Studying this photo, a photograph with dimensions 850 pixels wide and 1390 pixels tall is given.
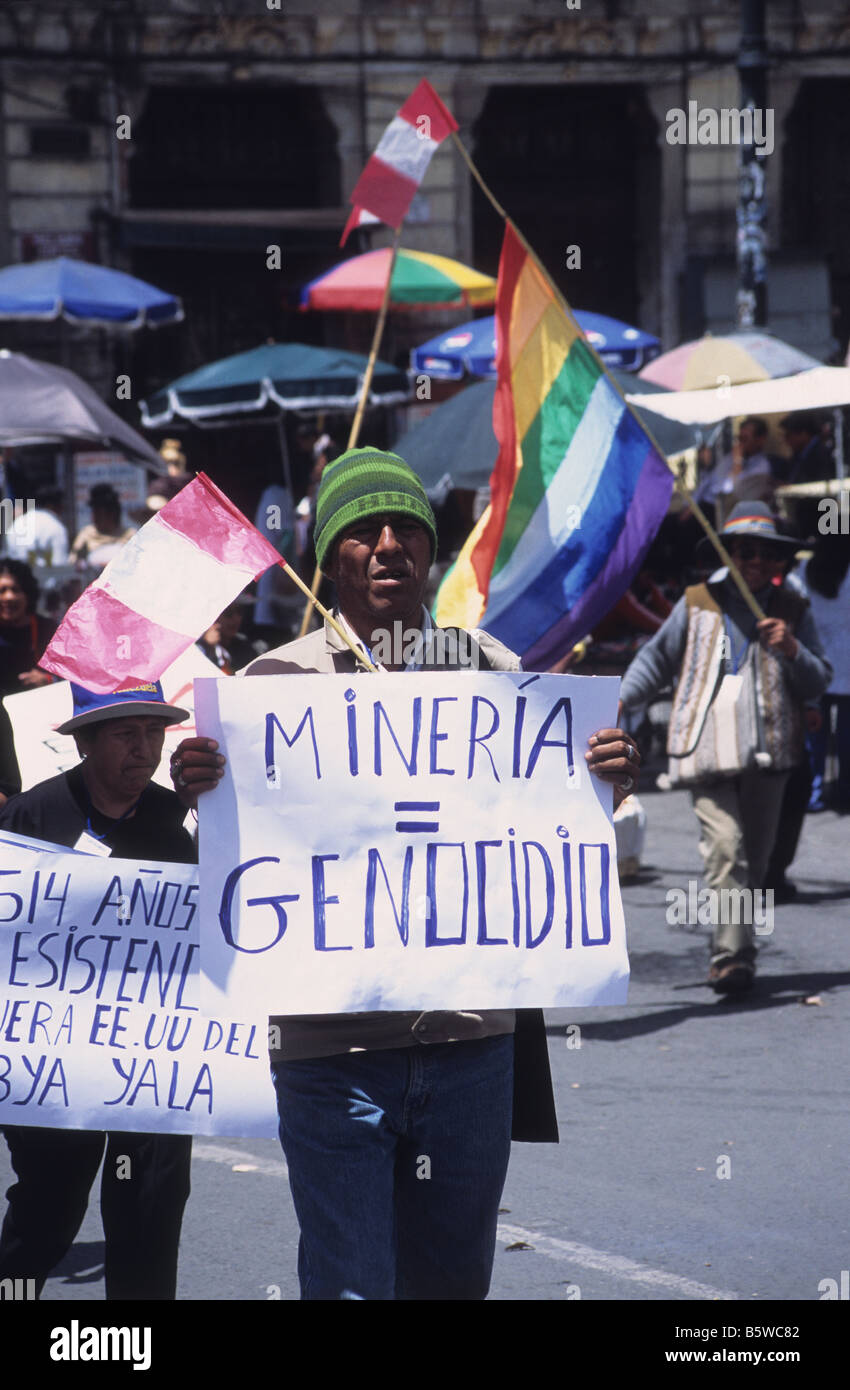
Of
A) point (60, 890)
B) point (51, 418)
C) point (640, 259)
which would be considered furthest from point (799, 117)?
point (60, 890)

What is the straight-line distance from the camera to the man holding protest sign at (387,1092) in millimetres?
3117

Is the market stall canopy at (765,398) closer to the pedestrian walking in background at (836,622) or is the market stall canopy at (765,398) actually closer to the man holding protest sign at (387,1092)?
the pedestrian walking in background at (836,622)

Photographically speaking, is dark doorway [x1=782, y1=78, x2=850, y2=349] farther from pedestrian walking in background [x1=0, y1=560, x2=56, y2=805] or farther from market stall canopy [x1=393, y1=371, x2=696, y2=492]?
pedestrian walking in background [x1=0, y1=560, x2=56, y2=805]

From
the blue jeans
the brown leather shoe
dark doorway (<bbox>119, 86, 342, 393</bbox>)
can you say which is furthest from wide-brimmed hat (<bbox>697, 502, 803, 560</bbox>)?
dark doorway (<bbox>119, 86, 342, 393</bbox>)

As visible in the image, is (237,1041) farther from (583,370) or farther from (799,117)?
(799,117)

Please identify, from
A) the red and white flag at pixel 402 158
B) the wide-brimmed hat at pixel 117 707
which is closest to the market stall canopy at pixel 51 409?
the red and white flag at pixel 402 158

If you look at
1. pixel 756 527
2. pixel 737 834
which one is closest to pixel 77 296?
pixel 756 527

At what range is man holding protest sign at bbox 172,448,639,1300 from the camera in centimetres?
312

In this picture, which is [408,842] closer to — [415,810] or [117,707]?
[415,810]

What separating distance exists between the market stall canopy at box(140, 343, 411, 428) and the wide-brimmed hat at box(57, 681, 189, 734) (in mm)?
10895

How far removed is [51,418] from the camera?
11.3 meters

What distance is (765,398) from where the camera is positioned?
10211mm
